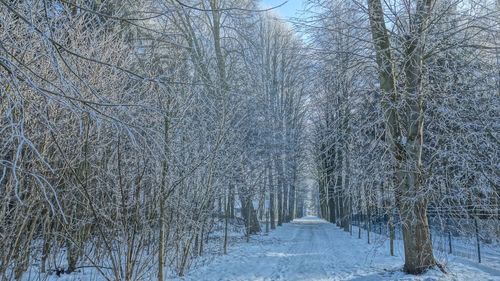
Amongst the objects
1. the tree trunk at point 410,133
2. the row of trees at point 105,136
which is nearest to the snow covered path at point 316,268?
the tree trunk at point 410,133

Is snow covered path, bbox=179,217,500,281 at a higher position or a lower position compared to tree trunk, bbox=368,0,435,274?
lower

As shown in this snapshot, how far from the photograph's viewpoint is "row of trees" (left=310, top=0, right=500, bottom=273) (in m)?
6.98

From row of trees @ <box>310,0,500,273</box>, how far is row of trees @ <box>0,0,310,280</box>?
2865 mm

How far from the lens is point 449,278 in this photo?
658 centimetres

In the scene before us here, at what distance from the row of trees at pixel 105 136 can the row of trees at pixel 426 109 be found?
2.87 metres

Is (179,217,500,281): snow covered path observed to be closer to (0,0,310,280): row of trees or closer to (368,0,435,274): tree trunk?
(368,0,435,274): tree trunk

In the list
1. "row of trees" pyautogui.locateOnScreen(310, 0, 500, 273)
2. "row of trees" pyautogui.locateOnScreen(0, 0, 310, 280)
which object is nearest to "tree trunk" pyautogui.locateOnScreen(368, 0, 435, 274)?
"row of trees" pyautogui.locateOnScreen(310, 0, 500, 273)

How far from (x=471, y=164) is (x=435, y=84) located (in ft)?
5.50

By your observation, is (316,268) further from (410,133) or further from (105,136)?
(105,136)

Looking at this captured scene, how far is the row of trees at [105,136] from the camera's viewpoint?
250 centimetres

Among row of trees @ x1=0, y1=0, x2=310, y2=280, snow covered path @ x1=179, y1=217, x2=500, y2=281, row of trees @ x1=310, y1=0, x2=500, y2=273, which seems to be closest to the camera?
row of trees @ x1=0, y1=0, x2=310, y2=280

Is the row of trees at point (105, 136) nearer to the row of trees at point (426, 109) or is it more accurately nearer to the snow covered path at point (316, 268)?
the snow covered path at point (316, 268)

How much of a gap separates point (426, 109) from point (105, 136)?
224 inches

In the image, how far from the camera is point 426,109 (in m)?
7.48
